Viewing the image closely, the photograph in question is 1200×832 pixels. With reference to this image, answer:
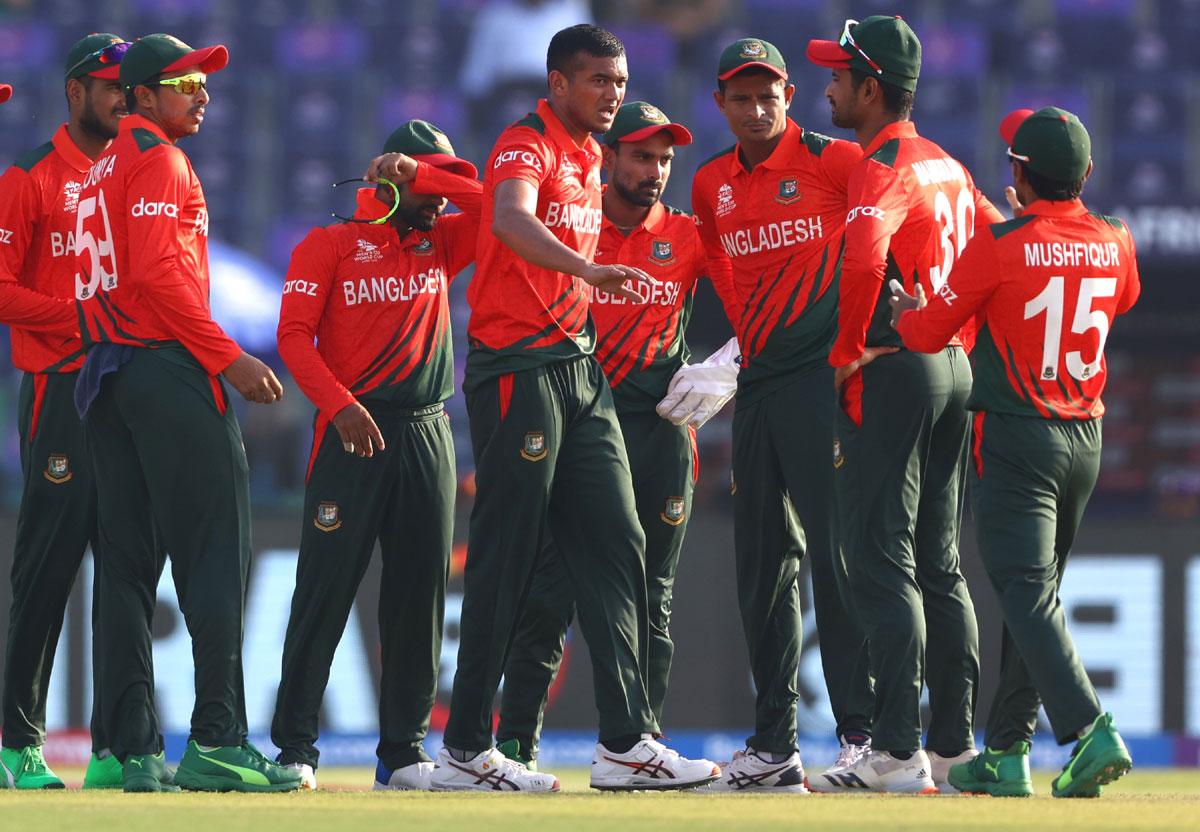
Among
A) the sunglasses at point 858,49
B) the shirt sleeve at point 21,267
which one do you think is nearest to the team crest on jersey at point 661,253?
the sunglasses at point 858,49

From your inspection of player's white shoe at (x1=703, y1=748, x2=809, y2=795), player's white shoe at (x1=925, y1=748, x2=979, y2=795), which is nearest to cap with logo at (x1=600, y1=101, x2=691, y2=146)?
player's white shoe at (x1=703, y1=748, x2=809, y2=795)

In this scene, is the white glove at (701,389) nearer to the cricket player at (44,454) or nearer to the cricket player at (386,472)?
the cricket player at (386,472)

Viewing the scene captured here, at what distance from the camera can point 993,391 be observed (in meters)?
5.86

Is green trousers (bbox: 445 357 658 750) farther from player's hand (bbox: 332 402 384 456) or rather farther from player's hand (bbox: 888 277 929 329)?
player's hand (bbox: 888 277 929 329)

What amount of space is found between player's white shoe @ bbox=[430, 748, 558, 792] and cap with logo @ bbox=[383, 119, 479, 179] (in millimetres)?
1895

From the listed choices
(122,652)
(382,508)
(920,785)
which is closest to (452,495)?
(382,508)

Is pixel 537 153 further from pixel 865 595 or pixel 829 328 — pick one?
pixel 865 595

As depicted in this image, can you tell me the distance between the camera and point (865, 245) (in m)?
5.95

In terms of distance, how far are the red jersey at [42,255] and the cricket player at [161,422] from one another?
24.4 inches

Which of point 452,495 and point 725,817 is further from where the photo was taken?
point 452,495

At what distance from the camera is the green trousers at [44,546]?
648cm

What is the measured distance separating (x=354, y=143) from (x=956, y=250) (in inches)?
460

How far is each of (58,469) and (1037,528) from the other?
3069 millimetres

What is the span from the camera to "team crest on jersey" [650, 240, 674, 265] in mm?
7078
